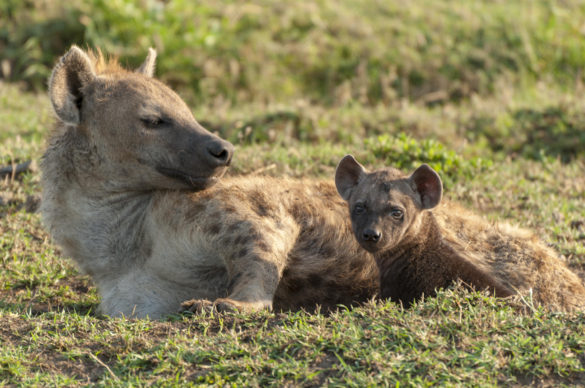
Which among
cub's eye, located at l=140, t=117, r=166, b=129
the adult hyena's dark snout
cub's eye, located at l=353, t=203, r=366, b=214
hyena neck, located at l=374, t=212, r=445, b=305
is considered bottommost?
hyena neck, located at l=374, t=212, r=445, b=305

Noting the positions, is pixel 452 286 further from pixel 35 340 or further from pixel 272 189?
pixel 35 340

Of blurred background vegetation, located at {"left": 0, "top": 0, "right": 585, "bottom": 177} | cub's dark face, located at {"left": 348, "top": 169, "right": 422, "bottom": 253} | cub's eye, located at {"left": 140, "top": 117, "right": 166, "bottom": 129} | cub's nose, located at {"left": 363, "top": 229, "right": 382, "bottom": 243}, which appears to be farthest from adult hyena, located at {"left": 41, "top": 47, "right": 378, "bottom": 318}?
blurred background vegetation, located at {"left": 0, "top": 0, "right": 585, "bottom": 177}

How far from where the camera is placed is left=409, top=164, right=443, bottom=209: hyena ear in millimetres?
4141

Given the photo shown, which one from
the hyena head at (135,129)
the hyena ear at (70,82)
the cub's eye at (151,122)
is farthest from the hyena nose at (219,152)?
the hyena ear at (70,82)

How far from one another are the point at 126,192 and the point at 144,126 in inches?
15.7

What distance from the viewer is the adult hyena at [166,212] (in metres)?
4.09

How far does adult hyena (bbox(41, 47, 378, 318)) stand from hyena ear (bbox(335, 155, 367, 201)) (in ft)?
0.46

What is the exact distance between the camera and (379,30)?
33.4 ft

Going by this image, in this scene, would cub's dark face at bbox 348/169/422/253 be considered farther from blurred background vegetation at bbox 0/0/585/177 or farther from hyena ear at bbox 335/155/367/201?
blurred background vegetation at bbox 0/0/585/177

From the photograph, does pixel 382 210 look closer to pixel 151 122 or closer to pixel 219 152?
pixel 219 152

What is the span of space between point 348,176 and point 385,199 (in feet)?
1.26

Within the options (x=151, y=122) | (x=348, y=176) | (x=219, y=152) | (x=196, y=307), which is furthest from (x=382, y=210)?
(x=151, y=122)

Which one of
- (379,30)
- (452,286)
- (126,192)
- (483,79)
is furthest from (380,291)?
(379,30)

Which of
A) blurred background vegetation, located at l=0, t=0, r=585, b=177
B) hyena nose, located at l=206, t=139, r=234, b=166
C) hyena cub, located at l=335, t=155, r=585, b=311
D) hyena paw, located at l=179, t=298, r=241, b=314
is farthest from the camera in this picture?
blurred background vegetation, located at l=0, t=0, r=585, b=177
